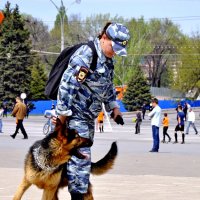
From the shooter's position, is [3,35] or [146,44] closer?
[3,35]

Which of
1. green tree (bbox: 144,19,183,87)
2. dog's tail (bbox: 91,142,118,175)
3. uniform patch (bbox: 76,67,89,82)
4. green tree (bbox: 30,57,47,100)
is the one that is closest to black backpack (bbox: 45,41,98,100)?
uniform patch (bbox: 76,67,89,82)

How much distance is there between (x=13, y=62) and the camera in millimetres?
76625

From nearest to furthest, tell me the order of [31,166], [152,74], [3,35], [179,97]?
[31,166] → [3,35] → [179,97] → [152,74]

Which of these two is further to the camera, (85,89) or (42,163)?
(85,89)

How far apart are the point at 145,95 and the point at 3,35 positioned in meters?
17.4

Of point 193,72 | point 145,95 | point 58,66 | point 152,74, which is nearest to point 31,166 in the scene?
point 58,66

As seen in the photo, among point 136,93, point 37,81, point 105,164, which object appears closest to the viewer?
point 105,164

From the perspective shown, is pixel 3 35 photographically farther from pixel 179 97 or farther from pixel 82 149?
pixel 82 149

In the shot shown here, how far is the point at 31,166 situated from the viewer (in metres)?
6.93

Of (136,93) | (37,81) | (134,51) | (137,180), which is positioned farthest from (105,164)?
(134,51)

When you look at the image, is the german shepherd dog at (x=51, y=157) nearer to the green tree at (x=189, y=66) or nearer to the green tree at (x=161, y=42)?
the green tree at (x=189, y=66)

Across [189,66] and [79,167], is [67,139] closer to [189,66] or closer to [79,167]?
[79,167]

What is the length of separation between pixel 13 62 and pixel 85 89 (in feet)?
231

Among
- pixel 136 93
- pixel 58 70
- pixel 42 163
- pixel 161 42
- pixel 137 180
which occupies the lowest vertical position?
pixel 136 93
